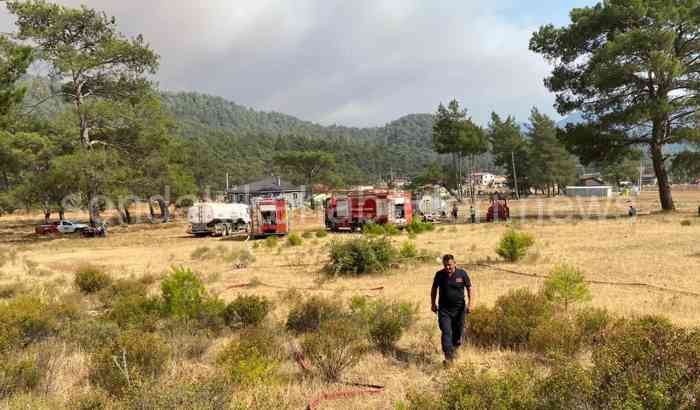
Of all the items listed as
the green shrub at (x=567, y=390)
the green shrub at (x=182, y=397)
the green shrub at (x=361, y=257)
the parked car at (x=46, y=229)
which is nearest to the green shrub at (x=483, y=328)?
the green shrub at (x=567, y=390)

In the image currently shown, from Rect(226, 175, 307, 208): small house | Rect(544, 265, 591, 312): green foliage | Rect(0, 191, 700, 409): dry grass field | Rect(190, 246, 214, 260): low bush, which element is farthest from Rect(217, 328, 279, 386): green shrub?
Rect(226, 175, 307, 208): small house

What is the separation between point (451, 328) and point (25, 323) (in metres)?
6.21

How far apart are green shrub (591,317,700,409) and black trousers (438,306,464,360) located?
6.32 ft

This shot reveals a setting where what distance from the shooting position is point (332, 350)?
5.73 m

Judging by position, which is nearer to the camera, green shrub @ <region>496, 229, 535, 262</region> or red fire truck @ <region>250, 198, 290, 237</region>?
green shrub @ <region>496, 229, 535, 262</region>

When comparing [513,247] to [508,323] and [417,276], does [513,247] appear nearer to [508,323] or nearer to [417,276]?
[417,276]

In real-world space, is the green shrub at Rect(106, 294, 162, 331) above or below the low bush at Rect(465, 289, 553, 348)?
above

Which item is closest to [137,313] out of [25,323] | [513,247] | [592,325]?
[25,323]

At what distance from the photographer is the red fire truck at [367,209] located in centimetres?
2917

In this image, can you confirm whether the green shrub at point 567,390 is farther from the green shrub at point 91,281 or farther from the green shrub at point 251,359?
the green shrub at point 91,281

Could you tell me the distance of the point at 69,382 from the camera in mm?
5637

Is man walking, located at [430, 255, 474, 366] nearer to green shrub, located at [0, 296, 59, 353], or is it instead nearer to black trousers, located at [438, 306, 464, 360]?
black trousers, located at [438, 306, 464, 360]

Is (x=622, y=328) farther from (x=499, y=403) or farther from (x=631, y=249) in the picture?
(x=631, y=249)

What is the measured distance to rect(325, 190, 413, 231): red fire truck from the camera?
29.2 meters
